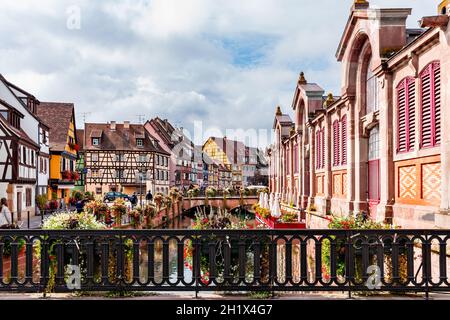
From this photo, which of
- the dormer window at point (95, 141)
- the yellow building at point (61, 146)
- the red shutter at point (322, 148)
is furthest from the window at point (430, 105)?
the dormer window at point (95, 141)

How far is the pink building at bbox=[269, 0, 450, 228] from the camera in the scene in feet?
36.3

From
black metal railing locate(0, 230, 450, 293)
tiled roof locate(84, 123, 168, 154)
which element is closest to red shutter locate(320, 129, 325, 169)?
black metal railing locate(0, 230, 450, 293)

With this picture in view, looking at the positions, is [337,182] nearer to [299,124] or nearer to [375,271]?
[299,124]

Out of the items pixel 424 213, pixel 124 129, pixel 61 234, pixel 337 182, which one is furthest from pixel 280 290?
pixel 124 129

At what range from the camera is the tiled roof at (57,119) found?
4353 centimetres

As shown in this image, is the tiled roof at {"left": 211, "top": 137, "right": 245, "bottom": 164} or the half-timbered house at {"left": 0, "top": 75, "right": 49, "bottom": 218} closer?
the half-timbered house at {"left": 0, "top": 75, "right": 49, "bottom": 218}

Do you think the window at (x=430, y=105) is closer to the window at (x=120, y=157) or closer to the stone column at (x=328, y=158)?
the stone column at (x=328, y=158)

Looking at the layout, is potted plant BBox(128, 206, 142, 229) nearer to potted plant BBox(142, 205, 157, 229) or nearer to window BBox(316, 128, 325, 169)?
potted plant BBox(142, 205, 157, 229)

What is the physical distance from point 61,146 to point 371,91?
34784 mm

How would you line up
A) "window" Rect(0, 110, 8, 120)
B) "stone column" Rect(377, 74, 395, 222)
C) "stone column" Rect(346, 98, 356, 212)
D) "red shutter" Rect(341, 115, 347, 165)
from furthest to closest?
"window" Rect(0, 110, 8, 120) → "red shutter" Rect(341, 115, 347, 165) → "stone column" Rect(346, 98, 356, 212) → "stone column" Rect(377, 74, 395, 222)

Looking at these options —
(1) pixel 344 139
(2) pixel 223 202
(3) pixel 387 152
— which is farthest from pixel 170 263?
(2) pixel 223 202

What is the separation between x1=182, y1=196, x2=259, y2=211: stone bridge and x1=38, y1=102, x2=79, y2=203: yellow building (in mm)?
15806
